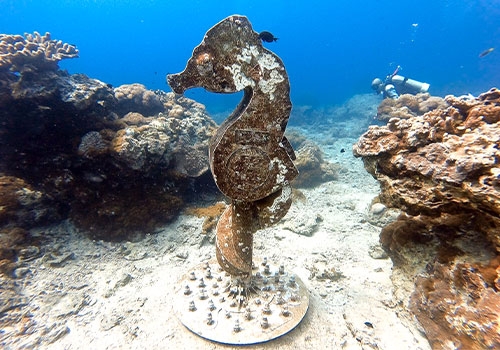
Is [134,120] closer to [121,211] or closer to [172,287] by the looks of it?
[121,211]

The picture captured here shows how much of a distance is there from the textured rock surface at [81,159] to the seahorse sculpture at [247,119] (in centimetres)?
312

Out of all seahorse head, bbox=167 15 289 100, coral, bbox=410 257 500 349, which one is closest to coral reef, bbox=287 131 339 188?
coral, bbox=410 257 500 349

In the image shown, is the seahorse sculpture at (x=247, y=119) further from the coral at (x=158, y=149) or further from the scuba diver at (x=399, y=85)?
the scuba diver at (x=399, y=85)

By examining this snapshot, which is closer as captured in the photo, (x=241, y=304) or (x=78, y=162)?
(x=241, y=304)

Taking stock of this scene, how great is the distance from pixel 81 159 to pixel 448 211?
19.5 ft

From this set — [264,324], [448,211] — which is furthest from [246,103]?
[264,324]

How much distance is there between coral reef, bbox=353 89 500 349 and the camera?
2.23 meters

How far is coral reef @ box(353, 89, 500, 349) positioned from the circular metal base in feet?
4.68

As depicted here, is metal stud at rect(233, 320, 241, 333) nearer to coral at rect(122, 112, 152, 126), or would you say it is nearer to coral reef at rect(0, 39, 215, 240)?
coral reef at rect(0, 39, 215, 240)

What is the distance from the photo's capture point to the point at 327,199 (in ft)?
23.2

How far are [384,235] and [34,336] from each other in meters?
4.92

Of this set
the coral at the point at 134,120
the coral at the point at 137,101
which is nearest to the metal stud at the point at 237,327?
the coral at the point at 134,120

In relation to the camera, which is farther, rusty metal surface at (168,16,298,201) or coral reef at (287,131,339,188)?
coral reef at (287,131,339,188)

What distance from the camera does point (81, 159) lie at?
498 cm
